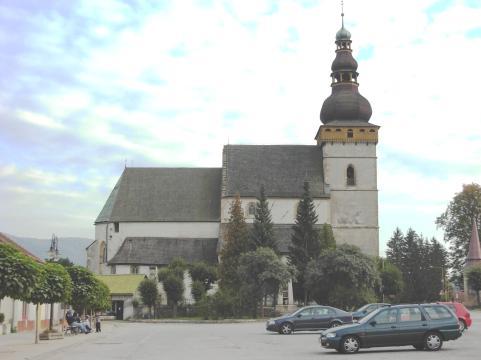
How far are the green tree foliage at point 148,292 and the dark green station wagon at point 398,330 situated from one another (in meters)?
41.0

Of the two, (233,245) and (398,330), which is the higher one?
(233,245)

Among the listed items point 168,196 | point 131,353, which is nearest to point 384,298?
point 168,196

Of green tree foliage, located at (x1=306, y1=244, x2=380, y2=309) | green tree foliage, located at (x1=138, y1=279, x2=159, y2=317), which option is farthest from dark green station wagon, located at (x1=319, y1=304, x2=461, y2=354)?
green tree foliage, located at (x1=138, y1=279, x2=159, y2=317)

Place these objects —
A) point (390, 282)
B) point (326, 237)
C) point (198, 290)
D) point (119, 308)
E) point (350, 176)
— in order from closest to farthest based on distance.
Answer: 1. point (198, 290)
2. point (119, 308)
3. point (326, 237)
4. point (350, 176)
5. point (390, 282)

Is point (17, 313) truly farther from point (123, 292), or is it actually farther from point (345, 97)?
point (345, 97)

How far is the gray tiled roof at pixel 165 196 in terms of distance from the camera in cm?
7531

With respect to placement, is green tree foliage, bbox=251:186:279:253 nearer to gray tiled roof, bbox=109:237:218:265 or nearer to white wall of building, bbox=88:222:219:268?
gray tiled roof, bbox=109:237:218:265

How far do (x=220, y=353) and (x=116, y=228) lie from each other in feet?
182

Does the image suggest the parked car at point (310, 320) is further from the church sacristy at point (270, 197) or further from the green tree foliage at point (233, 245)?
the church sacristy at point (270, 197)

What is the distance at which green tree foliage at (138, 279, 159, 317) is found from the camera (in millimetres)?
60625

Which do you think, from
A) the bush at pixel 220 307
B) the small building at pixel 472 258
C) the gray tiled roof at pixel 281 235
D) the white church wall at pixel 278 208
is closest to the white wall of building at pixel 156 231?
the gray tiled roof at pixel 281 235

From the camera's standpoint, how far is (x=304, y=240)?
67125mm

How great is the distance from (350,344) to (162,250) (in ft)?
175

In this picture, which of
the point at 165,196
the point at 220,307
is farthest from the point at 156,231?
the point at 220,307
